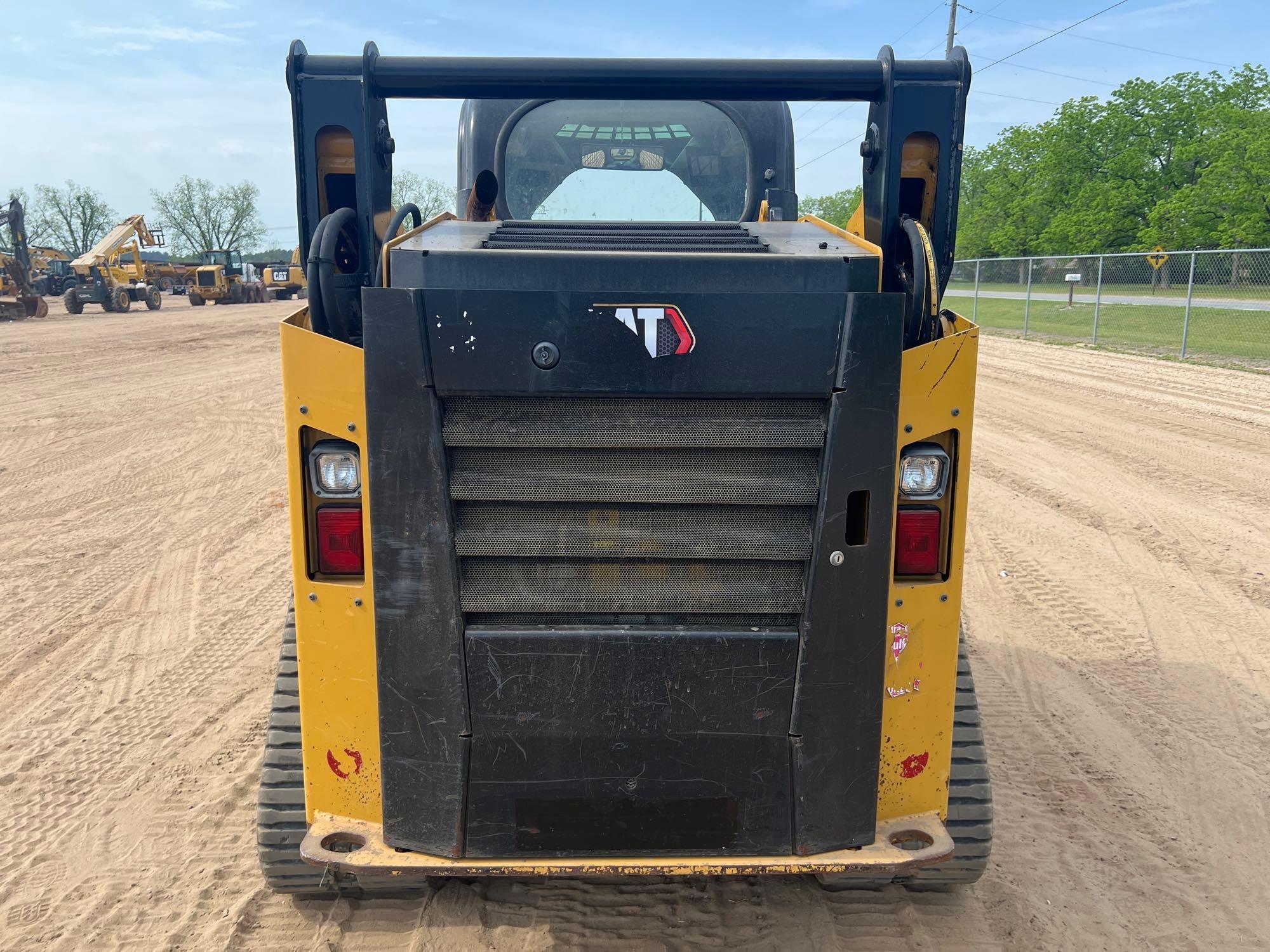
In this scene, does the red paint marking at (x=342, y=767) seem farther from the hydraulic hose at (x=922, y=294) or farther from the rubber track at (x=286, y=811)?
the hydraulic hose at (x=922, y=294)

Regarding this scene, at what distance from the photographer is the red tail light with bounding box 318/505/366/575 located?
2363 mm

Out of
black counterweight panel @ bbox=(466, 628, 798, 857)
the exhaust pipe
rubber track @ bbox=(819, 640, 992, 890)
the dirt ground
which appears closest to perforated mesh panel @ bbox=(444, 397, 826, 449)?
black counterweight panel @ bbox=(466, 628, 798, 857)

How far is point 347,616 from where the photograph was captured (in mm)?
2363

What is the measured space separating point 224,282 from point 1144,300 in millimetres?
34367

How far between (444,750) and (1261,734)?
3.67m

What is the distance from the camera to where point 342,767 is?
248cm

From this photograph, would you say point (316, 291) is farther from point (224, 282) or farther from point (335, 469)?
point (224, 282)

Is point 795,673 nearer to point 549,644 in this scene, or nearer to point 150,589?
point 549,644

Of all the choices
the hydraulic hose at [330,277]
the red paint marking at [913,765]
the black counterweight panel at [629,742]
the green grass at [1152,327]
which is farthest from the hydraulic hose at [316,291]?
the green grass at [1152,327]

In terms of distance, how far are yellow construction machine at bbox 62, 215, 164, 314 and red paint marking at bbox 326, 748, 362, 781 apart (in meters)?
33.9

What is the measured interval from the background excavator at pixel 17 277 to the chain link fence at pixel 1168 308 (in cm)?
2560

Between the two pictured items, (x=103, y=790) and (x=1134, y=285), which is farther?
(x=1134, y=285)

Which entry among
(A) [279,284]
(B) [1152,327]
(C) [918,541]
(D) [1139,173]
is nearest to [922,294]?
(C) [918,541]

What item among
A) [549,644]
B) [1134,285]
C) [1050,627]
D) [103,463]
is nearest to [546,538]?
[549,644]
